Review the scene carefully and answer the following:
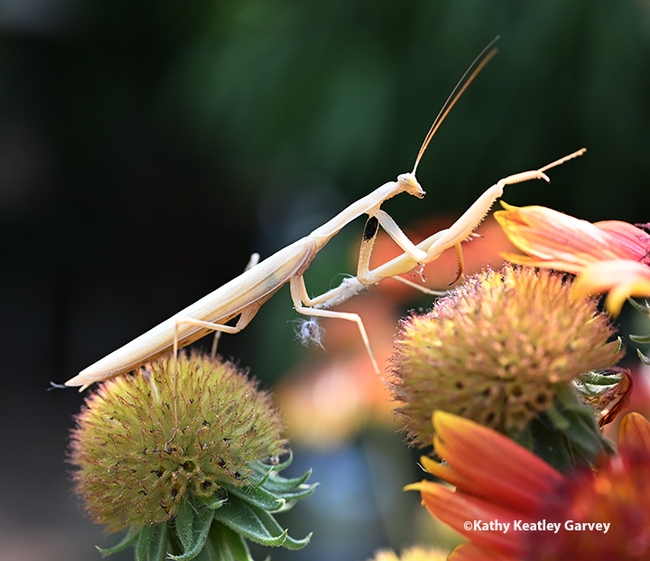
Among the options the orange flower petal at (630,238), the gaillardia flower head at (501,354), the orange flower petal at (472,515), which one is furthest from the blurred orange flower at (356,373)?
the orange flower petal at (472,515)

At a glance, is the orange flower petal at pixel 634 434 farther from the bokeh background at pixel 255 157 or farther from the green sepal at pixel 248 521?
the bokeh background at pixel 255 157

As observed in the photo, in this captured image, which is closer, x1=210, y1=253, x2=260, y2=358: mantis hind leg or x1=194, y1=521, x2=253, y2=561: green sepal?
x1=194, y1=521, x2=253, y2=561: green sepal

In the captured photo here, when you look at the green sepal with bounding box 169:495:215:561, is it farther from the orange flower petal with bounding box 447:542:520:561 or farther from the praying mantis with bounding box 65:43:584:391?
the orange flower petal with bounding box 447:542:520:561

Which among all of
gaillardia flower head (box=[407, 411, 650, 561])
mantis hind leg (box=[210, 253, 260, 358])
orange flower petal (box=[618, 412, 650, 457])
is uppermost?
mantis hind leg (box=[210, 253, 260, 358])

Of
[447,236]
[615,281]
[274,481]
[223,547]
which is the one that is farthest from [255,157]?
[615,281]

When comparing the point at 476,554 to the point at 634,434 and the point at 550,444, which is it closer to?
the point at 550,444

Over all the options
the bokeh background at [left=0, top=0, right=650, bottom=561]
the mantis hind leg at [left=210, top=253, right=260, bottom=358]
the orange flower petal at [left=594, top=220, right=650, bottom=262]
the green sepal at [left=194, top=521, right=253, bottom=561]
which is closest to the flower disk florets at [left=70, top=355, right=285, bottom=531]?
the green sepal at [left=194, top=521, right=253, bottom=561]
